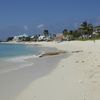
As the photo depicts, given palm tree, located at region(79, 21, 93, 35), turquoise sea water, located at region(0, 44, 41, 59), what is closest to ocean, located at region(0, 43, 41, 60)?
turquoise sea water, located at region(0, 44, 41, 59)

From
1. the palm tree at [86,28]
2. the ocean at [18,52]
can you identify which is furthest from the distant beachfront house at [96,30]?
the ocean at [18,52]

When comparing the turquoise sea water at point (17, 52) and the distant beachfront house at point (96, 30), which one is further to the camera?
the distant beachfront house at point (96, 30)

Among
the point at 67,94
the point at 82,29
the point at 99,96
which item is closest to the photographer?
the point at 99,96

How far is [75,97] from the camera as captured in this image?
27.4ft

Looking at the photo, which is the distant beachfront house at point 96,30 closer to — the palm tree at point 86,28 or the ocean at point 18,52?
the palm tree at point 86,28

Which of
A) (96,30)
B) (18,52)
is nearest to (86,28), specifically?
(96,30)

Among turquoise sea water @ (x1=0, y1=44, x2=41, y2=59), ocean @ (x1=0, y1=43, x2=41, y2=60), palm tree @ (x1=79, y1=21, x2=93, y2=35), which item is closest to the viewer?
ocean @ (x1=0, y1=43, x2=41, y2=60)

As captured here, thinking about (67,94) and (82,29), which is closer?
(67,94)

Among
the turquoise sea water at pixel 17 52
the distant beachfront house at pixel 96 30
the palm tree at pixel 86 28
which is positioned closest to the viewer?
the turquoise sea water at pixel 17 52

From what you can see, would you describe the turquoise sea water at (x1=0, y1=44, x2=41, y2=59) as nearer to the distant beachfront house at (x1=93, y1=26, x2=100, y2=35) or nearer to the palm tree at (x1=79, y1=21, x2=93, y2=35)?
the palm tree at (x1=79, y1=21, x2=93, y2=35)

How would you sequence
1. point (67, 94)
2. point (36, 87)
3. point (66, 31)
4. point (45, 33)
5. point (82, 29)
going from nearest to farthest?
1. point (67, 94)
2. point (36, 87)
3. point (82, 29)
4. point (66, 31)
5. point (45, 33)

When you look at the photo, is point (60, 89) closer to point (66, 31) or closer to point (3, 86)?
point (3, 86)

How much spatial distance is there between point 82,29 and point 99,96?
100724mm

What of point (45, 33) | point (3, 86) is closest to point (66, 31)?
point (45, 33)
